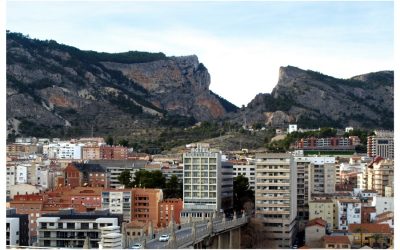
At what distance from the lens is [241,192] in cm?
1515

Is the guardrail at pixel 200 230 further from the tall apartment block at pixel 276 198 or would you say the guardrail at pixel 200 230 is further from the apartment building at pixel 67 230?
the apartment building at pixel 67 230

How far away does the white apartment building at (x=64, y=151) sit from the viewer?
23.6 meters

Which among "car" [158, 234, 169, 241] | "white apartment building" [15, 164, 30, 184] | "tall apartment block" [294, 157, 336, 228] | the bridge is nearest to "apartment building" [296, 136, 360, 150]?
"tall apartment block" [294, 157, 336, 228]

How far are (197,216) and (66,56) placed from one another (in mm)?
25527

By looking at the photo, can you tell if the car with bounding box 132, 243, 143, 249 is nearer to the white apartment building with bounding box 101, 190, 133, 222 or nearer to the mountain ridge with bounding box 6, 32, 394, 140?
the white apartment building with bounding box 101, 190, 133, 222

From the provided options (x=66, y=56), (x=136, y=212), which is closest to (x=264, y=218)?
(x=136, y=212)

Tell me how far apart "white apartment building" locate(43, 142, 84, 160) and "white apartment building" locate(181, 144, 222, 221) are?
9.64 metres

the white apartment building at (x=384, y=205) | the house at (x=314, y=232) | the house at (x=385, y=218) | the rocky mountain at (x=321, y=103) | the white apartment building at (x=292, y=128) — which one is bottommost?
the house at (x=314, y=232)

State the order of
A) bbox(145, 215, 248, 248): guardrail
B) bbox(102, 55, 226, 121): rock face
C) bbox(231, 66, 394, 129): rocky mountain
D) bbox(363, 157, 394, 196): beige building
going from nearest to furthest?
bbox(145, 215, 248, 248): guardrail < bbox(363, 157, 394, 196): beige building < bbox(231, 66, 394, 129): rocky mountain < bbox(102, 55, 226, 121): rock face

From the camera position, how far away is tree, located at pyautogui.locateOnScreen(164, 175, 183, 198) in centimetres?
1513

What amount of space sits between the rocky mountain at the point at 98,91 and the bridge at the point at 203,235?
631 inches

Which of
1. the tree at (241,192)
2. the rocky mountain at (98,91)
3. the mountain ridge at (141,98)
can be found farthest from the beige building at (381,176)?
the rocky mountain at (98,91)

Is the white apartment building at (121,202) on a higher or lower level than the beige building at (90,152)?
lower

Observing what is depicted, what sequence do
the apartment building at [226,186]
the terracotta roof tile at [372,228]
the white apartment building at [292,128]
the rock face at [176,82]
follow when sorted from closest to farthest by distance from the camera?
the terracotta roof tile at [372,228] → the apartment building at [226,186] → the white apartment building at [292,128] → the rock face at [176,82]
